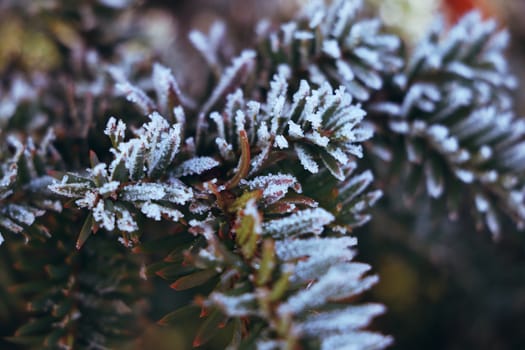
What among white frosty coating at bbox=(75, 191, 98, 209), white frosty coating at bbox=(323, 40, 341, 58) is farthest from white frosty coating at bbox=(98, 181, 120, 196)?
white frosty coating at bbox=(323, 40, 341, 58)

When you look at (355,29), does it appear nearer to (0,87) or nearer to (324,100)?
(324,100)

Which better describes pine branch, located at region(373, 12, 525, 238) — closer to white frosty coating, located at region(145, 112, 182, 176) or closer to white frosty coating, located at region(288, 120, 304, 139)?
white frosty coating, located at region(288, 120, 304, 139)

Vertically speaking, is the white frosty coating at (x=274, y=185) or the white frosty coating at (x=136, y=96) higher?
the white frosty coating at (x=136, y=96)

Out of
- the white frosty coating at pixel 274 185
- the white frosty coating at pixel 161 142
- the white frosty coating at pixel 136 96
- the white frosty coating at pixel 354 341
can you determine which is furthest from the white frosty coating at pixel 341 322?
the white frosty coating at pixel 136 96

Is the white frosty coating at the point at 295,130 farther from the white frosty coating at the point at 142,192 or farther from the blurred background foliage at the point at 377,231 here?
the blurred background foliage at the point at 377,231

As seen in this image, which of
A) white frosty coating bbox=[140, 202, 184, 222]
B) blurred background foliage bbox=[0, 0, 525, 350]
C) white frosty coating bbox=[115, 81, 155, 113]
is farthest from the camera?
blurred background foliage bbox=[0, 0, 525, 350]

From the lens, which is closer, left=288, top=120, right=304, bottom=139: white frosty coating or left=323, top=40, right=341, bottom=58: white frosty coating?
Answer: left=288, top=120, right=304, bottom=139: white frosty coating

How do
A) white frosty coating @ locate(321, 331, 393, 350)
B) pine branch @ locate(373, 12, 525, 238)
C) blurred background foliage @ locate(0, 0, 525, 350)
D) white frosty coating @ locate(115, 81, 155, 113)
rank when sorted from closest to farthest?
white frosty coating @ locate(321, 331, 393, 350)
white frosty coating @ locate(115, 81, 155, 113)
pine branch @ locate(373, 12, 525, 238)
blurred background foliage @ locate(0, 0, 525, 350)
